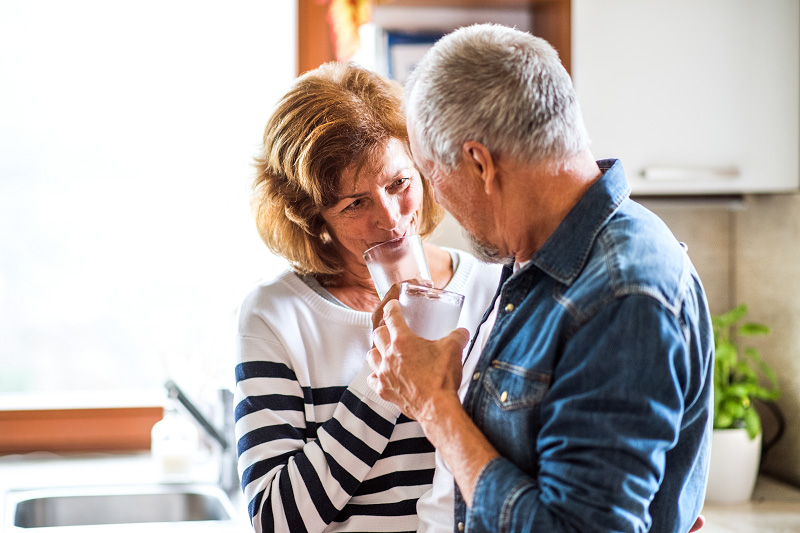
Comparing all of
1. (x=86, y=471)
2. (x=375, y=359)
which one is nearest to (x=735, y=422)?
(x=375, y=359)

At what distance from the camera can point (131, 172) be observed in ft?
7.90

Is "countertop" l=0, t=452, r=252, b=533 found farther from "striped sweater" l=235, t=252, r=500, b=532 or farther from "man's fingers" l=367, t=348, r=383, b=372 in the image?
"man's fingers" l=367, t=348, r=383, b=372

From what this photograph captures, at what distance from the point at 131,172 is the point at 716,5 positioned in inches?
67.6

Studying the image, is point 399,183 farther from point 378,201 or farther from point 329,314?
point 329,314

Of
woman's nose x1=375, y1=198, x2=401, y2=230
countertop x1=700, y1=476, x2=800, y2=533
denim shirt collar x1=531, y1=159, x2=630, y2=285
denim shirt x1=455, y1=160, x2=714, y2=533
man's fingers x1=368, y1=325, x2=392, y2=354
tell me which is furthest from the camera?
countertop x1=700, y1=476, x2=800, y2=533

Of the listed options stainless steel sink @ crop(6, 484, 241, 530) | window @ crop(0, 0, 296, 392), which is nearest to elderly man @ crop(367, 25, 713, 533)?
stainless steel sink @ crop(6, 484, 241, 530)

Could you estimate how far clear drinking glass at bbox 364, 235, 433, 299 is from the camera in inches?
47.0

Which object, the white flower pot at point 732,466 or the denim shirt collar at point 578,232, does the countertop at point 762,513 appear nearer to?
the white flower pot at point 732,466

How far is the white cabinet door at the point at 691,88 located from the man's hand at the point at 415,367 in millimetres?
1143

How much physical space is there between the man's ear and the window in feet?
5.01

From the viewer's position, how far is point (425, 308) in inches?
43.0

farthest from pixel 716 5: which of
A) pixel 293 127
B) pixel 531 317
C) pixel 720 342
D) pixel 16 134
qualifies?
pixel 16 134

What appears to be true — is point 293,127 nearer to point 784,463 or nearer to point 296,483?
point 296,483

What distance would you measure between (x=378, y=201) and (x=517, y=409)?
0.51 metres
